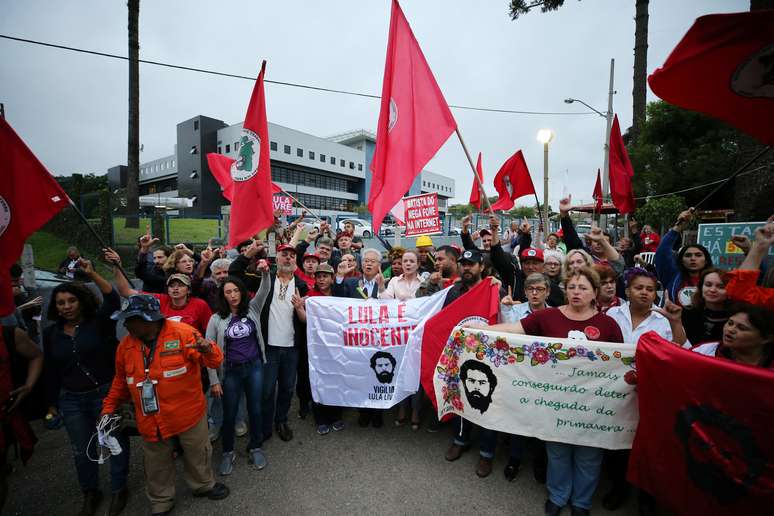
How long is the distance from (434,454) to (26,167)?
4501 mm

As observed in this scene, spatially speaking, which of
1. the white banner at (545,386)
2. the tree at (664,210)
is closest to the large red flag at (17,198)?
the white banner at (545,386)

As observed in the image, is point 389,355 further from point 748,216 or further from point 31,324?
point 748,216

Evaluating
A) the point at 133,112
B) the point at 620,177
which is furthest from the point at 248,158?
the point at 133,112

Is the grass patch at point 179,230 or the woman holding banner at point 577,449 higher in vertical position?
the grass patch at point 179,230

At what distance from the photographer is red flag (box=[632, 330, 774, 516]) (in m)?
1.95

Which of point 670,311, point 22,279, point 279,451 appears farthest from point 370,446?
point 22,279

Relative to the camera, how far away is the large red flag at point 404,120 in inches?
150

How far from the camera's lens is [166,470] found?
2.79 metres

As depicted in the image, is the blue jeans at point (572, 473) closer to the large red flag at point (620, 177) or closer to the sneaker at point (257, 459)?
the sneaker at point (257, 459)

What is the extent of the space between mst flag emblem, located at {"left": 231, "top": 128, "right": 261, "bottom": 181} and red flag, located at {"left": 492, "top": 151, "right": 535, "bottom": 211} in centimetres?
479

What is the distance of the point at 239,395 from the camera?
11.2 ft

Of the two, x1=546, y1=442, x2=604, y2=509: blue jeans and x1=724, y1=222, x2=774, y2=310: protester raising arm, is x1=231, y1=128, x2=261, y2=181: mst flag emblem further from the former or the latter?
x1=724, y1=222, x2=774, y2=310: protester raising arm

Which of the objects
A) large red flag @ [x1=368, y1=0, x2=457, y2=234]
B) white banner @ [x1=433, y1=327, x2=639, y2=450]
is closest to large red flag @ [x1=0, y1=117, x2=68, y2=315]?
large red flag @ [x1=368, y1=0, x2=457, y2=234]

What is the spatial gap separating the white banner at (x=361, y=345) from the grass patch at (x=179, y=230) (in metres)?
9.94
